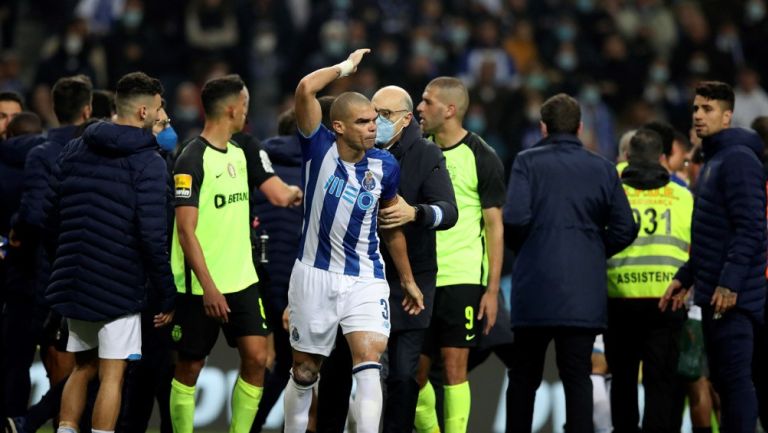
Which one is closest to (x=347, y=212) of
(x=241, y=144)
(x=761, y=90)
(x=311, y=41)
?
(x=241, y=144)

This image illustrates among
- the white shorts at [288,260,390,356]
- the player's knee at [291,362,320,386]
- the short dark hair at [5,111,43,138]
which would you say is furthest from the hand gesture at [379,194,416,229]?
the short dark hair at [5,111,43,138]

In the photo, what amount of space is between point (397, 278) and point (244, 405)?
3.97 ft

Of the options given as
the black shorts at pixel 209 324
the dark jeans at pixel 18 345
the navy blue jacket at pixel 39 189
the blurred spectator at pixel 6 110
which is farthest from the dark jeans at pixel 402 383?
the blurred spectator at pixel 6 110

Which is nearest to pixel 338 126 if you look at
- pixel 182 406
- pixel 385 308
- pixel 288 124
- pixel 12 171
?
pixel 385 308

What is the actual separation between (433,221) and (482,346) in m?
1.59

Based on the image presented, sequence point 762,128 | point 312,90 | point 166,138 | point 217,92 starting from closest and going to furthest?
point 312,90 → point 217,92 → point 166,138 → point 762,128

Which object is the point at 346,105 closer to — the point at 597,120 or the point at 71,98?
the point at 71,98

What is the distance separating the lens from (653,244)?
955 cm

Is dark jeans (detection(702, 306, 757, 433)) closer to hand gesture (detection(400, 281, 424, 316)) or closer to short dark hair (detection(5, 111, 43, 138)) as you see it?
hand gesture (detection(400, 281, 424, 316))

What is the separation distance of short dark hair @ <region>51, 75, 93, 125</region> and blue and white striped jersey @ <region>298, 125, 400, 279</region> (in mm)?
2502

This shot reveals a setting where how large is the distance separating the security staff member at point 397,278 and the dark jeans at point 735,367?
6.00ft

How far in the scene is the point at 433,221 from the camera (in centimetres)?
786

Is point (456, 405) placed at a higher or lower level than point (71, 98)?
lower

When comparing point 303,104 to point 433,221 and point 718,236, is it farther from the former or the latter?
point 718,236
